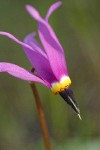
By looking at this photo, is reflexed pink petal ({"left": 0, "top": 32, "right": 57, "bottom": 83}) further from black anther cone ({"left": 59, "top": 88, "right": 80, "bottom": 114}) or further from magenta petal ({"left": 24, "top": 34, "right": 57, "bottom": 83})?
black anther cone ({"left": 59, "top": 88, "right": 80, "bottom": 114})

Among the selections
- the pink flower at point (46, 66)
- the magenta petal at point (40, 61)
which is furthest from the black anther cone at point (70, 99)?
the magenta petal at point (40, 61)

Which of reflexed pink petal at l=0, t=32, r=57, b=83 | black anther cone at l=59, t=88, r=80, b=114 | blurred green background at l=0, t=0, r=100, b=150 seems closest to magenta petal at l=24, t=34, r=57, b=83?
reflexed pink petal at l=0, t=32, r=57, b=83

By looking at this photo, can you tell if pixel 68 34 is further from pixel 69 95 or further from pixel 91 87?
pixel 69 95

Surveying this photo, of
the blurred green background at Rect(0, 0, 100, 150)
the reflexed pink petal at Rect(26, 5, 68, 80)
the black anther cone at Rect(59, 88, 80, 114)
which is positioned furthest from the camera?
the blurred green background at Rect(0, 0, 100, 150)

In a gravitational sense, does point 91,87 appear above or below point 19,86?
below

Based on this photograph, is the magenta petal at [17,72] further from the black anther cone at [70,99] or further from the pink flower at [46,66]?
the black anther cone at [70,99]

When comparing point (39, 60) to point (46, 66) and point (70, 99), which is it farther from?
point (70, 99)

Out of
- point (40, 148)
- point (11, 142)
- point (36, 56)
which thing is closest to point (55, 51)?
point (36, 56)

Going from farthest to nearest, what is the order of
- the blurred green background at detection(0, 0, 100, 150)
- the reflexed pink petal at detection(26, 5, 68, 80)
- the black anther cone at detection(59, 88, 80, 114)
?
the blurred green background at detection(0, 0, 100, 150) < the black anther cone at detection(59, 88, 80, 114) < the reflexed pink petal at detection(26, 5, 68, 80)

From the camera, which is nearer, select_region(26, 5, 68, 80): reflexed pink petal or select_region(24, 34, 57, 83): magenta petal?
select_region(26, 5, 68, 80): reflexed pink petal
